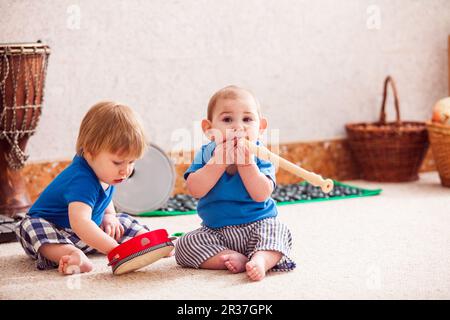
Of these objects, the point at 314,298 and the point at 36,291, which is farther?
the point at 36,291

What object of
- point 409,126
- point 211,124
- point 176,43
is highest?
point 176,43

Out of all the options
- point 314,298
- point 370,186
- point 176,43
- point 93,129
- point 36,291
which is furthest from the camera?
point 370,186

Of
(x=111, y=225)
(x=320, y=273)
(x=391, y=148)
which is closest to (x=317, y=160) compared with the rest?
(x=391, y=148)

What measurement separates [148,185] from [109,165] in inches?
32.9

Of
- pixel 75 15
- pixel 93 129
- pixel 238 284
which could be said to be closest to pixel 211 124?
pixel 93 129

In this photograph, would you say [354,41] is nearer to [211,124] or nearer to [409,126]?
[409,126]

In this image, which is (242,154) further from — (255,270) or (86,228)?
(86,228)

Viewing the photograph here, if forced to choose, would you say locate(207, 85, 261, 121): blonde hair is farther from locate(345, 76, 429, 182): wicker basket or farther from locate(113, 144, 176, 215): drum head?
locate(345, 76, 429, 182): wicker basket

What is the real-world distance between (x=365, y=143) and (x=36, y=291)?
1.92m

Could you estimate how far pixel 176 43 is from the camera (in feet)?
9.62

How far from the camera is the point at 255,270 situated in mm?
1691

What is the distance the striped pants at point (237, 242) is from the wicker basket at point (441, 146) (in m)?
1.34

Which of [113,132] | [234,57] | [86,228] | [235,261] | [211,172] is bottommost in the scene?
[235,261]

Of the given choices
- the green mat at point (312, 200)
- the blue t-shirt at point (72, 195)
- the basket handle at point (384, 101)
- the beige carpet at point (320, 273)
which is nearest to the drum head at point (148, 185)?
the green mat at point (312, 200)
